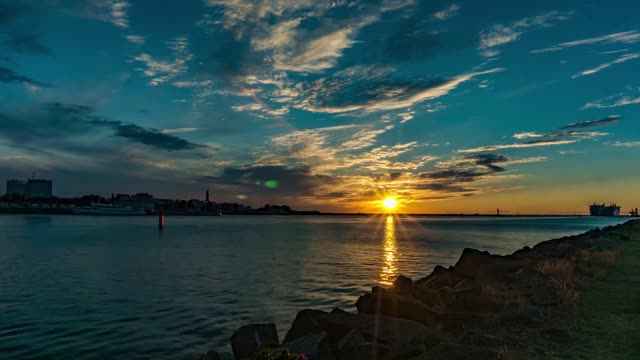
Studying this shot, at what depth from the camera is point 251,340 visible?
521 inches

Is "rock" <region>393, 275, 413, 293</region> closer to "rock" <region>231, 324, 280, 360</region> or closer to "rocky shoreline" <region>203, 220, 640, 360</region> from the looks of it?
"rocky shoreline" <region>203, 220, 640, 360</region>

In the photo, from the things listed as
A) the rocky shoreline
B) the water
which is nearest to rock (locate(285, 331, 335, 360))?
the rocky shoreline

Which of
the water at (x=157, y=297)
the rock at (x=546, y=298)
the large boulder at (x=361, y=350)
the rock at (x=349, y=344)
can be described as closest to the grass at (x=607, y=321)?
the rock at (x=546, y=298)

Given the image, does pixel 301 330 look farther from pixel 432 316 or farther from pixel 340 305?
pixel 340 305

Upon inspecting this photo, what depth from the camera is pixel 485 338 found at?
10.5 m

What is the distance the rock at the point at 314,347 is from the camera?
11.6 meters

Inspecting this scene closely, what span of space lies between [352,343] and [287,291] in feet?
53.4

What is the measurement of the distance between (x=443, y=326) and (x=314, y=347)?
4.60m

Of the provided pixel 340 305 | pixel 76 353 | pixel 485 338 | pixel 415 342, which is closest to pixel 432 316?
pixel 415 342

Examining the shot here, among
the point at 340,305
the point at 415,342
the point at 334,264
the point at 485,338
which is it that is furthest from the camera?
the point at 334,264

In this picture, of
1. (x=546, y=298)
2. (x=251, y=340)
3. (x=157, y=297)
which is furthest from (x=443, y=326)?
(x=157, y=297)

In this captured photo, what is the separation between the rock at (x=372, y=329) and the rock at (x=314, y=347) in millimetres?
1254

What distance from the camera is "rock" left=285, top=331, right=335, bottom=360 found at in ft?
38.0

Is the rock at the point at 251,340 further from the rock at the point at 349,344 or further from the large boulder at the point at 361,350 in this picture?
the large boulder at the point at 361,350
